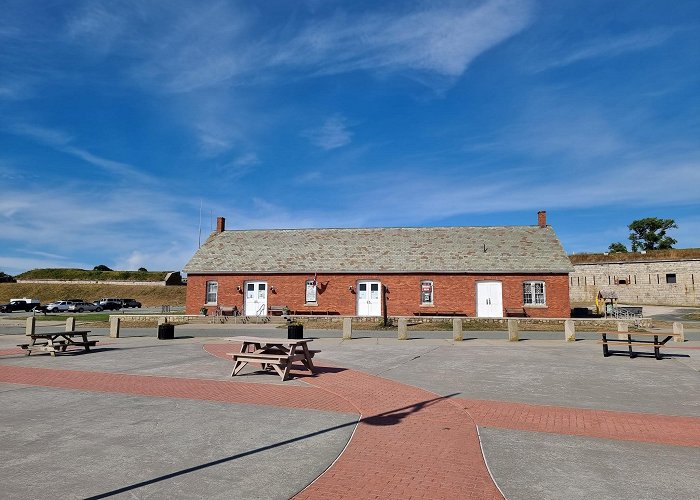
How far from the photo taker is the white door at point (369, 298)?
32281 millimetres

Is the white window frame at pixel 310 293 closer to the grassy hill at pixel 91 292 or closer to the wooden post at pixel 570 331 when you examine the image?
the wooden post at pixel 570 331

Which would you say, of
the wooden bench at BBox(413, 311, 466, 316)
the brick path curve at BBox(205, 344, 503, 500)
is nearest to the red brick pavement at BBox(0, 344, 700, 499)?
the brick path curve at BBox(205, 344, 503, 500)

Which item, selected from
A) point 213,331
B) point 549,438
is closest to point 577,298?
point 213,331

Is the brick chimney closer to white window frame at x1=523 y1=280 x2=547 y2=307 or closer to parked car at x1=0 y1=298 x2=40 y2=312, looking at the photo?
white window frame at x1=523 y1=280 x2=547 y2=307

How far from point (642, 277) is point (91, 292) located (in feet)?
252

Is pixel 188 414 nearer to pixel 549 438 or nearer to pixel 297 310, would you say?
pixel 549 438

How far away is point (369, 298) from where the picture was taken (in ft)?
107

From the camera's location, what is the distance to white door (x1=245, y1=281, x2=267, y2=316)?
3353cm

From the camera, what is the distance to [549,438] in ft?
22.3

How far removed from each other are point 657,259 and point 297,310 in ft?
138

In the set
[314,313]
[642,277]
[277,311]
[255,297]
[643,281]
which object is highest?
[642,277]

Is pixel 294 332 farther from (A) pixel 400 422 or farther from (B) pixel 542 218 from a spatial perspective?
(B) pixel 542 218

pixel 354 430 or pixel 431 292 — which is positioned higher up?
pixel 431 292

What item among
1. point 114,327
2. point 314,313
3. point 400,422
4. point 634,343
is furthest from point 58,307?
point 634,343
